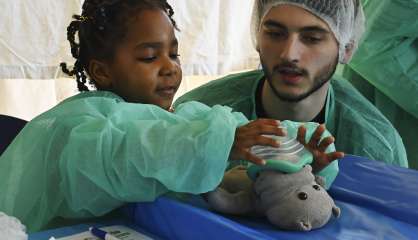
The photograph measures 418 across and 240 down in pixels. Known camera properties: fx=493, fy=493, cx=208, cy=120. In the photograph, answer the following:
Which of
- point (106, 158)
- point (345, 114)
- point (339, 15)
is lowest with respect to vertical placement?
point (345, 114)

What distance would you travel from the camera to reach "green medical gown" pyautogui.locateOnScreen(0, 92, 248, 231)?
60 cm

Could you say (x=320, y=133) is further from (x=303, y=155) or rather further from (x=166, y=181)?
(x=166, y=181)

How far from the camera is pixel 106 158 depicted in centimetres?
64

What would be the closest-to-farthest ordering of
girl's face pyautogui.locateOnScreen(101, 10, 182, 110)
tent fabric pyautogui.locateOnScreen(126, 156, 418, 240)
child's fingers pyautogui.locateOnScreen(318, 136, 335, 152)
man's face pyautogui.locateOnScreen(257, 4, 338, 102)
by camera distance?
tent fabric pyautogui.locateOnScreen(126, 156, 418, 240)
child's fingers pyautogui.locateOnScreen(318, 136, 335, 152)
girl's face pyautogui.locateOnScreen(101, 10, 182, 110)
man's face pyautogui.locateOnScreen(257, 4, 338, 102)

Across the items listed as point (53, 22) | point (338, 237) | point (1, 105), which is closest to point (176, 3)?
point (53, 22)

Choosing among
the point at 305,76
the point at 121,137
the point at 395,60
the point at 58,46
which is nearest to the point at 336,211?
the point at 121,137

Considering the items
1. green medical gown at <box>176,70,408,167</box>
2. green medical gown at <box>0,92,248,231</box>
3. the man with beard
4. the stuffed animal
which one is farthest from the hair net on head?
the stuffed animal

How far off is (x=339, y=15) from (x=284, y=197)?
665 millimetres

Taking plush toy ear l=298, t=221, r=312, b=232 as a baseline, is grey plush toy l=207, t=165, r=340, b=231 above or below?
above

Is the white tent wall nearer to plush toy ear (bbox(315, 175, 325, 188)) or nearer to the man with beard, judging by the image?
the man with beard

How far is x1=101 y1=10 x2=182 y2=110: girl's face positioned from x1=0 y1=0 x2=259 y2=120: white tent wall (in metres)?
0.64

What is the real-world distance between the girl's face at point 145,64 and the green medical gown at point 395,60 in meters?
0.66

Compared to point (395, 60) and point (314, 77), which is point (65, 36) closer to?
point (314, 77)

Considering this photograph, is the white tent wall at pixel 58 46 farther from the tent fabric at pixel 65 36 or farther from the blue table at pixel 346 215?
the blue table at pixel 346 215
